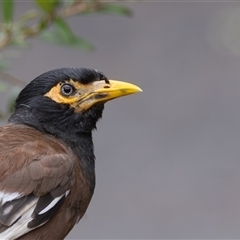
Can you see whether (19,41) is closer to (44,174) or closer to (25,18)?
(25,18)

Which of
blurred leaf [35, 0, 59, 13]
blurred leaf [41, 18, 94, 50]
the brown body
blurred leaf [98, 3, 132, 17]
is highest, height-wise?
blurred leaf [98, 3, 132, 17]

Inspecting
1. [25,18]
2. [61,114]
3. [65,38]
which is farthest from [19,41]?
[61,114]

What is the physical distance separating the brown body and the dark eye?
223 millimetres

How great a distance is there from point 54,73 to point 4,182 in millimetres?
596

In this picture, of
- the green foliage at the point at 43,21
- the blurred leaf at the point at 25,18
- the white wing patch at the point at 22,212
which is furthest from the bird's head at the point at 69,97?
the white wing patch at the point at 22,212

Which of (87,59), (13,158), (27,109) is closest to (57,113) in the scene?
(27,109)

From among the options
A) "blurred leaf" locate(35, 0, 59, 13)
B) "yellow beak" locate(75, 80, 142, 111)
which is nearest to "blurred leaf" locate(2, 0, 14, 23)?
"blurred leaf" locate(35, 0, 59, 13)

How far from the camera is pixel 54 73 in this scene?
380 cm

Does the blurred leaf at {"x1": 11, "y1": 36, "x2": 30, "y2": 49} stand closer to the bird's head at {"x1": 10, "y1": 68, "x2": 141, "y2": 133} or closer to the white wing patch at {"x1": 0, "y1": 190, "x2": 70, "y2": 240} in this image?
the bird's head at {"x1": 10, "y1": 68, "x2": 141, "y2": 133}

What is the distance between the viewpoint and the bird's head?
379 centimetres

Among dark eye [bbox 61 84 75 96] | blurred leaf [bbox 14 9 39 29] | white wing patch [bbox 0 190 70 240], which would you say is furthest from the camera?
dark eye [bbox 61 84 75 96]

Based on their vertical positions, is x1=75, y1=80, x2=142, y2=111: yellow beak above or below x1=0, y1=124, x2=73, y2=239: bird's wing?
above

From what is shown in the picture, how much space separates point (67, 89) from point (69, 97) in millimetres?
38

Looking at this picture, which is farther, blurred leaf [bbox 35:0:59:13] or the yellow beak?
the yellow beak
